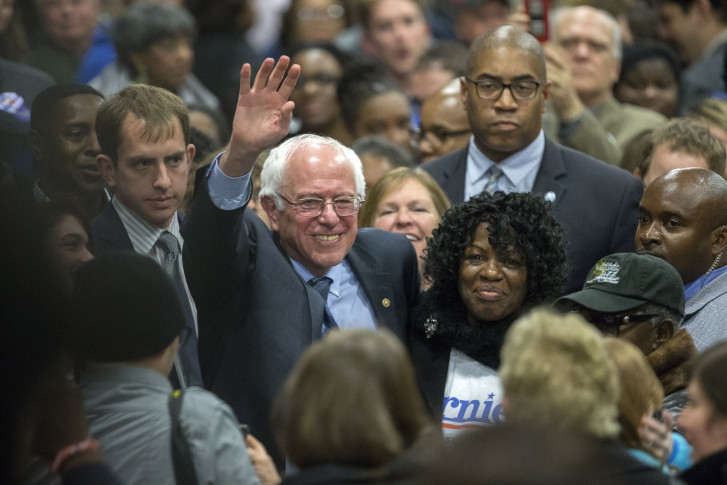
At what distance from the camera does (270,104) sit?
13.0 feet

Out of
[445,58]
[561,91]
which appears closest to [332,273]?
[561,91]

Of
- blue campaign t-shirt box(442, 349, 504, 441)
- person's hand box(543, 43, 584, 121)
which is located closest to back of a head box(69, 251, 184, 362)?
blue campaign t-shirt box(442, 349, 504, 441)

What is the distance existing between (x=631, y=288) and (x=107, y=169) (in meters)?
2.02

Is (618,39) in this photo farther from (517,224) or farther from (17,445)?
(17,445)

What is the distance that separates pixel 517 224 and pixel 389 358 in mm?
1529

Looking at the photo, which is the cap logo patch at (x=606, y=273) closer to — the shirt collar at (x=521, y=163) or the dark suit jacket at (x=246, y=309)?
the dark suit jacket at (x=246, y=309)

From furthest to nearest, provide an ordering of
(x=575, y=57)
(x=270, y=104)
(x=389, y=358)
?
(x=575, y=57)
(x=270, y=104)
(x=389, y=358)

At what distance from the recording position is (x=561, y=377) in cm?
270

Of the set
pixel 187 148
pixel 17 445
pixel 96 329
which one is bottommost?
pixel 17 445

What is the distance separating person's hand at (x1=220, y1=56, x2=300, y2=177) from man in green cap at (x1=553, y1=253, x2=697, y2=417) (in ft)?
3.97

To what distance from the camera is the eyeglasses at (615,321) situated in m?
3.75

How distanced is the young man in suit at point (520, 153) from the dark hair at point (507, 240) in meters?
0.84

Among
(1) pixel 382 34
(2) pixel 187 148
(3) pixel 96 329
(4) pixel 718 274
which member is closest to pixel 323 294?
(2) pixel 187 148

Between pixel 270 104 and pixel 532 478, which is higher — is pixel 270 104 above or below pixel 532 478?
above
